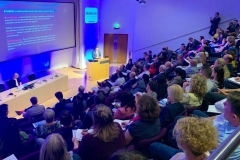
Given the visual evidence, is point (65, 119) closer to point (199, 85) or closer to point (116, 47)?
point (199, 85)

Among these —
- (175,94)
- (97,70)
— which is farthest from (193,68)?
(97,70)

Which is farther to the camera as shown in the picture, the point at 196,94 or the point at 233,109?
the point at 196,94

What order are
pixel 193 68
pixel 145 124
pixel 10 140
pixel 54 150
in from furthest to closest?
pixel 193 68
pixel 10 140
pixel 145 124
pixel 54 150

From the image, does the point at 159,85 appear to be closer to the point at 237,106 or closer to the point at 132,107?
the point at 132,107

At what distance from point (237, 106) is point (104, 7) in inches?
421

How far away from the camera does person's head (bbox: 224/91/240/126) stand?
203 centimetres

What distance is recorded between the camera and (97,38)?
12.1 meters

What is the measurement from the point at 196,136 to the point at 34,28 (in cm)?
820

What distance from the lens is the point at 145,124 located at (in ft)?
8.44

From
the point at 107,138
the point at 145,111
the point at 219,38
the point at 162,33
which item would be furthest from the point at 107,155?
the point at 162,33

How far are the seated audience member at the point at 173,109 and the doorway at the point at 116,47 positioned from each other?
9.62 m

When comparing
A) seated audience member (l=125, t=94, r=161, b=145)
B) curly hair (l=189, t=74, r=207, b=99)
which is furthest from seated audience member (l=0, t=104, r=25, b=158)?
curly hair (l=189, t=74, r=207, b=99)

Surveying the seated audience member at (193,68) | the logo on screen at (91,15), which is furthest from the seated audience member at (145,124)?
the logo on screen at (91,15)

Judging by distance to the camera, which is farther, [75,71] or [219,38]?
[75,71]
